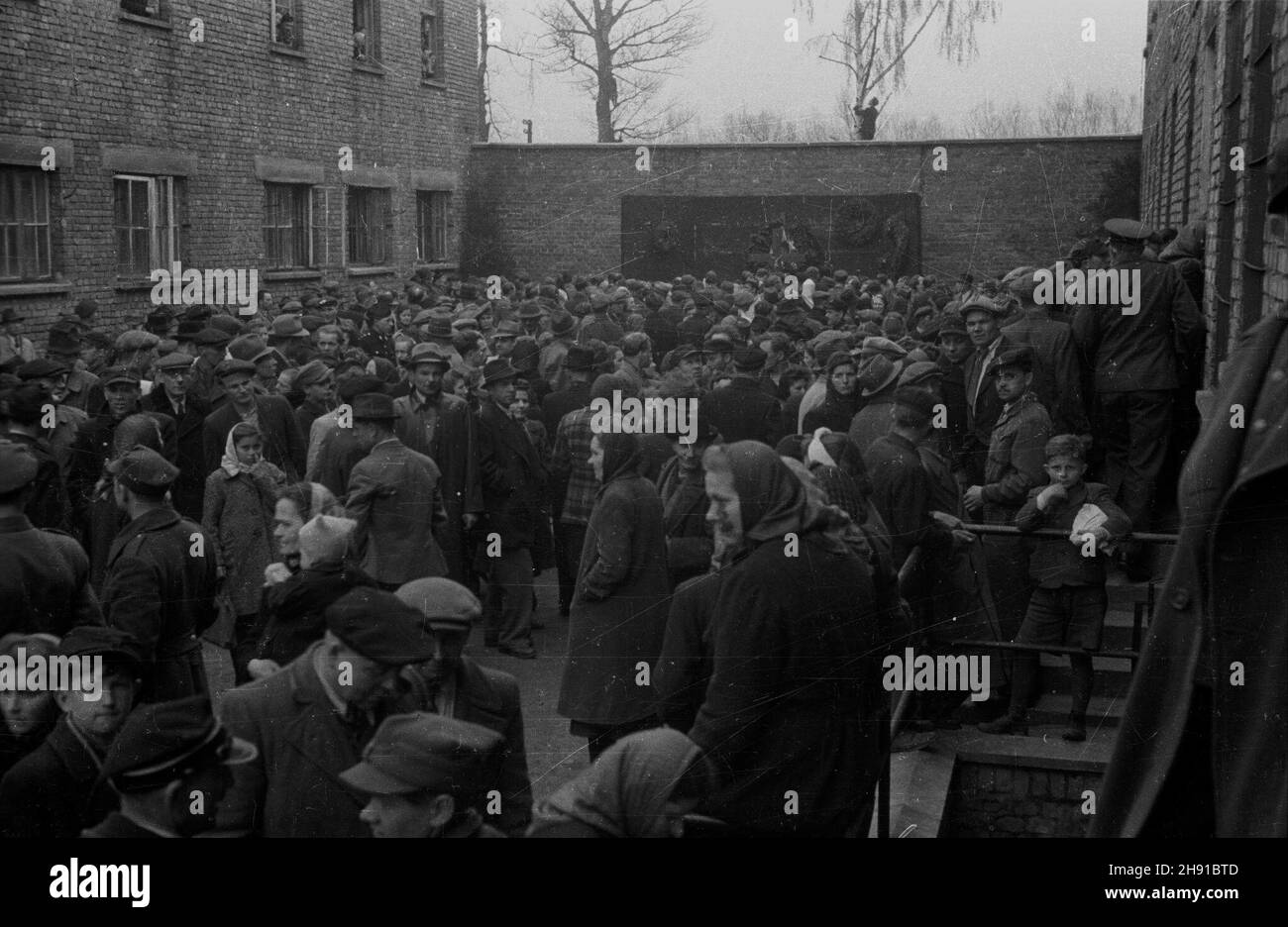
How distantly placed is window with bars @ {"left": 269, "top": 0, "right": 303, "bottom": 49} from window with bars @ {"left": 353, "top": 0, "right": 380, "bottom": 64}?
0.43 metres

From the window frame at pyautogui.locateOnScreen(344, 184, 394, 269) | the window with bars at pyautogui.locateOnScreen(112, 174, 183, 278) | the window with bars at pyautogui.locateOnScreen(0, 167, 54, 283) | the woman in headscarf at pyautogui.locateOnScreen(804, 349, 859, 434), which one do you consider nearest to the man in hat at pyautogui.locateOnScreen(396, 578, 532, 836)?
the woman in headscarf at pyautogui.locateOnScreen(804, 349, 859, 434)

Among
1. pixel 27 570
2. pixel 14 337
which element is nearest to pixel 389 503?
pixel 27 570

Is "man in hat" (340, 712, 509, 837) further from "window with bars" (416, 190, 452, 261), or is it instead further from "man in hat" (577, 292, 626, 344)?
"window with bars" (416, 190, 452, 261)

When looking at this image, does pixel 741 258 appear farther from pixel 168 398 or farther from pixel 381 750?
pixel 381 750

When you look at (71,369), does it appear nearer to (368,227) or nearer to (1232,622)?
(1232,622)

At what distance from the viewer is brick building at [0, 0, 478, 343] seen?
9.02 metres

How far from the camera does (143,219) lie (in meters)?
10.2

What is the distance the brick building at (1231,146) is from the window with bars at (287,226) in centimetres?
704

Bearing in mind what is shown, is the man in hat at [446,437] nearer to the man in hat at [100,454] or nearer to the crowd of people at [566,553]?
the crowd of people at [566,553]
